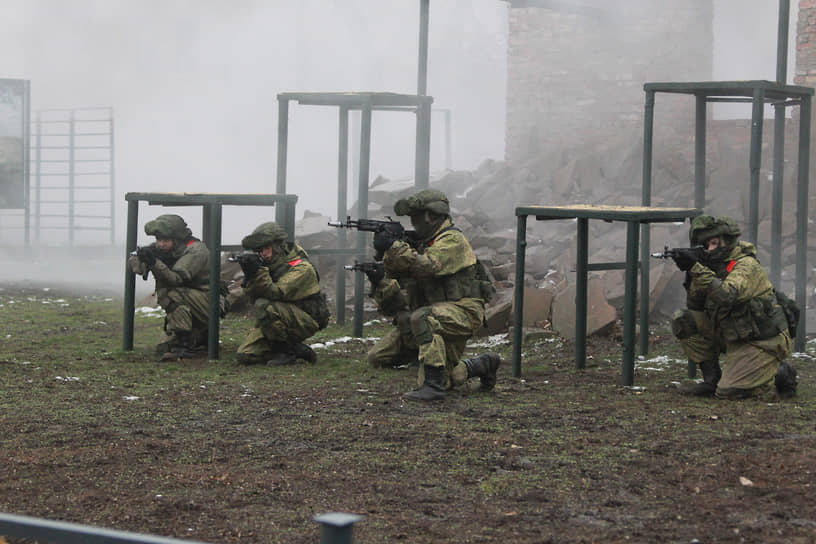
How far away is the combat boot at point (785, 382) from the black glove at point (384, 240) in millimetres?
2385

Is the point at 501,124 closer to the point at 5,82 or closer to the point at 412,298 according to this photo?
the point at 5,82

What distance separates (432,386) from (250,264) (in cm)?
181

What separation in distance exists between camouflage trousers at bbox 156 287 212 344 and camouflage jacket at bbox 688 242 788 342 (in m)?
3.63

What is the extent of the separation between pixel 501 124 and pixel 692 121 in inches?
271

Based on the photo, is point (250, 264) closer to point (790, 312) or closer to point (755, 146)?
point (790, 312)

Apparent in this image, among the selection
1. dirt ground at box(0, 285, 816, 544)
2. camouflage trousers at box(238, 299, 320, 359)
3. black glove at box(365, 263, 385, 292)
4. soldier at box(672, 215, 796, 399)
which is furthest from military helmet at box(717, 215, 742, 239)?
camouflage trousers at box(238, 299, 320, 359)

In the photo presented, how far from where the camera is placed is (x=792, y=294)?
35.3 ft

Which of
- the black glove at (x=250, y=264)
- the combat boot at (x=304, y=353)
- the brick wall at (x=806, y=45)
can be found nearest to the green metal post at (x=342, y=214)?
the combat boot at (x=304, y=353)

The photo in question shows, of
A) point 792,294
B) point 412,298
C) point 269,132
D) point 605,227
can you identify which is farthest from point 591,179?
point 269,132

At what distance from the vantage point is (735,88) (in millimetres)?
8500

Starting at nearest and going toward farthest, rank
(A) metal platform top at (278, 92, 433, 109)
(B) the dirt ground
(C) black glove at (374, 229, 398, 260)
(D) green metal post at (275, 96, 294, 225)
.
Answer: (B) the dirt ground → (C) black glove at (374, 229, 398, 260) → (A) metal platform top at (278, 92, 433, 109) → (D) green metal post at (275, 96, 294, 225)

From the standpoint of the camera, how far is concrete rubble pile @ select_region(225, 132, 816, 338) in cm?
965

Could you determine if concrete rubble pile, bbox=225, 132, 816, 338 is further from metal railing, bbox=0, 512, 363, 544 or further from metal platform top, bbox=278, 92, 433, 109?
metal railing, bbox=0, 512, 363, 544

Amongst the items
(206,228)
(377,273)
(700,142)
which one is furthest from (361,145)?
(700,142)
